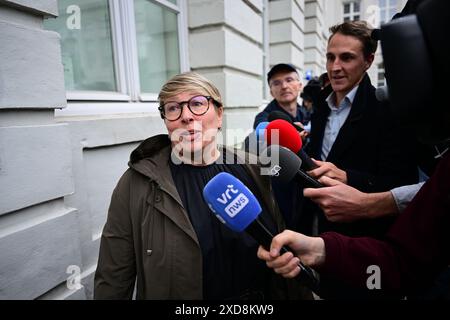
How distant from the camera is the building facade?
1582 millimetres

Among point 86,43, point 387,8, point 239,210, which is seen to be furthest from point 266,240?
point 387,8

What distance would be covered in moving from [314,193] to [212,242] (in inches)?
23.7

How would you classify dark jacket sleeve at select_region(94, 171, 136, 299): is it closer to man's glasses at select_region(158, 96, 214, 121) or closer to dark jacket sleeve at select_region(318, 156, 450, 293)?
man's glasses at select_region(158, 96, 214, 121)

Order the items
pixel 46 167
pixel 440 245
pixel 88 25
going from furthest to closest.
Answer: pixel 88 25 → pixel 46 167 → pixel 440 245

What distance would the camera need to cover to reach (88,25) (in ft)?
8.05

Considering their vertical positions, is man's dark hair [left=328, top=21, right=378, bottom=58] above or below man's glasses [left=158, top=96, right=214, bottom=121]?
above

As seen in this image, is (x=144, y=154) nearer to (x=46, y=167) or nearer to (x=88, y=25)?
(x=46, y=167)

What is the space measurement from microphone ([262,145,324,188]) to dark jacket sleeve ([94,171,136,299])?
825 millimetres

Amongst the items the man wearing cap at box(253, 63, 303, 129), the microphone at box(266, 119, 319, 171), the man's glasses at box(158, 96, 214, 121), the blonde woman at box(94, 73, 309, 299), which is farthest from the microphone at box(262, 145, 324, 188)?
the man wearing cap at box(253, 63, 303, 129)

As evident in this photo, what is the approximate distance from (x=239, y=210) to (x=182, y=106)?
2.60 ft

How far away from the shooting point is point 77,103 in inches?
87.4

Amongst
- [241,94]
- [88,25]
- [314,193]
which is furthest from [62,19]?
[241,94]

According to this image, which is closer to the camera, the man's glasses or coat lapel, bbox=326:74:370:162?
the man's glasses

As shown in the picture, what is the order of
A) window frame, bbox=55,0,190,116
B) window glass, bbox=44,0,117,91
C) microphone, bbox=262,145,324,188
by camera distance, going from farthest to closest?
window frame, bbox=55,0,190,116
window glass, bbox=44,0,117,91
microphone, bbox=262,145,324,188
